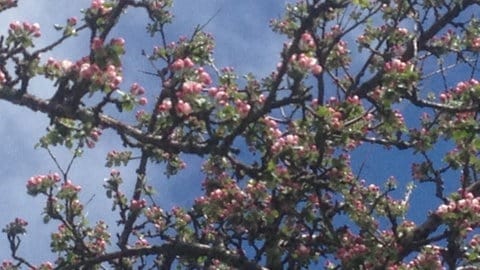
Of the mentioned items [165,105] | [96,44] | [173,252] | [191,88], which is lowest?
[191,88]

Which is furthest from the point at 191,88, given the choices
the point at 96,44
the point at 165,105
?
the point at 96,44

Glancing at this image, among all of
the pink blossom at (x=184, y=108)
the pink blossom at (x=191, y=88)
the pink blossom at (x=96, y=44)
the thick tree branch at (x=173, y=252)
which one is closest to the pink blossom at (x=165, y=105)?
the pink blossom at (x=184, y=108)

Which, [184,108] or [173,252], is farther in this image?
[173,252]

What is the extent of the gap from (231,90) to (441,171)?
3.99 metres

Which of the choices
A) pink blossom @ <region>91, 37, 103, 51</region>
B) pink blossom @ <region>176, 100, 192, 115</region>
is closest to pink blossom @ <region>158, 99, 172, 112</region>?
pink blossom @ <region>176, 100, 192, 115</region>

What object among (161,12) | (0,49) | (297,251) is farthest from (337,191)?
(0,49)

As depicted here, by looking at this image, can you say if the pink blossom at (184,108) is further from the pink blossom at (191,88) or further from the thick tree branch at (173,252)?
the thick tree branch at (173,252)

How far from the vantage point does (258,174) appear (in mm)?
10867

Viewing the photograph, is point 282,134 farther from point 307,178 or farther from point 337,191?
point 337,191

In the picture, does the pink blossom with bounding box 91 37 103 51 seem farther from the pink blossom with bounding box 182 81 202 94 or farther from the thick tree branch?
the thick tree branch

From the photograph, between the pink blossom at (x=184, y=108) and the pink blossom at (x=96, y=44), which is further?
the pink blossom at (x=184, y=108)

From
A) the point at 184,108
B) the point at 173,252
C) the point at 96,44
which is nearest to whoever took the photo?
the point at 96,44

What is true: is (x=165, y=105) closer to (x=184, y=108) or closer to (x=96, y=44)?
(x=184, y=108)

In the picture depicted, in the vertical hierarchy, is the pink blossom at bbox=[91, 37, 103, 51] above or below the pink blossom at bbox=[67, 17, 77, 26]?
below
